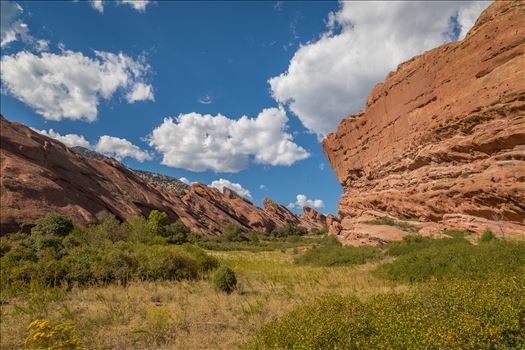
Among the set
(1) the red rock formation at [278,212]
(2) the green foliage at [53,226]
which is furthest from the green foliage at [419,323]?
(1) the red rock formation at [278,212]

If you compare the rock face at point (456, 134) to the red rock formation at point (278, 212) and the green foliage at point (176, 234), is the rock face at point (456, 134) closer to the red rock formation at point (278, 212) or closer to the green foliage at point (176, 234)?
the green foliage at point (176, 234)

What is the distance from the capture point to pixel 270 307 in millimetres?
8156

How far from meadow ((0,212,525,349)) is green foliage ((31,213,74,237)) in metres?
14.6

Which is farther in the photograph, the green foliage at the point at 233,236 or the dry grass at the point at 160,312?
the green foliage at the point at 233,236

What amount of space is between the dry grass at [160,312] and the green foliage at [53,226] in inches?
928

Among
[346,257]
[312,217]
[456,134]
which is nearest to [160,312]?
[346,257]

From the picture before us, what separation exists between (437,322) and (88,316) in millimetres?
7402

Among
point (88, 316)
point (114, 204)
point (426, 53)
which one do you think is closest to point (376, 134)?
point (426, 53)

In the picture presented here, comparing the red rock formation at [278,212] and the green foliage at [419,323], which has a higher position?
the red rock formation at [278,212]

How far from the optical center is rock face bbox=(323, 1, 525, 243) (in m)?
20.8

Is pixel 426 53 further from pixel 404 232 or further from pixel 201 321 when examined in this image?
pixel 201 321

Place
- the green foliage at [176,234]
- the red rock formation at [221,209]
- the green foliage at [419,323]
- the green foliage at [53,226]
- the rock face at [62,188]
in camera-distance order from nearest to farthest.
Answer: the green foliage at [419,323], the green foliage at [53,226], the rock face at [62,188], the green foliage at [176,234], the red rock formation at [221,209]

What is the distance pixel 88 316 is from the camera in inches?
281

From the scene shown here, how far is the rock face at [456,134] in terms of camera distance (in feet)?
68.4
